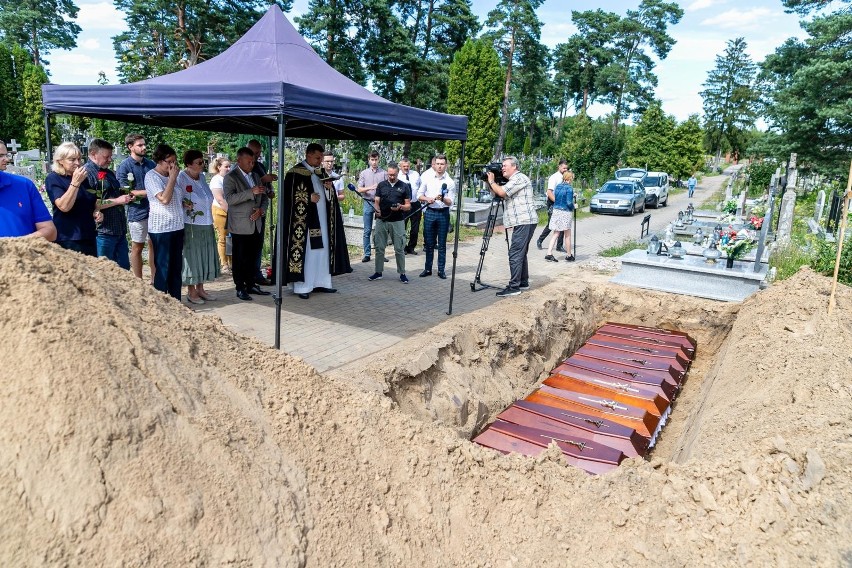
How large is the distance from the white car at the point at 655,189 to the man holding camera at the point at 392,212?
61.3 feet

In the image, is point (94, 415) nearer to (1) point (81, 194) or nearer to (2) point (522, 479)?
(2) point (522, 479)

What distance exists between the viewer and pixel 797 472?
2.87m

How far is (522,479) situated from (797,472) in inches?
54.4

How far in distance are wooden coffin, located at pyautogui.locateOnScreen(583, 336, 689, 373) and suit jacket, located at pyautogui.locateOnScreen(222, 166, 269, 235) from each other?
14.6ft

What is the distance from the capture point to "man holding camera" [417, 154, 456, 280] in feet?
26.3

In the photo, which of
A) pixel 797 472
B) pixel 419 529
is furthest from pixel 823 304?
pixel 419 529

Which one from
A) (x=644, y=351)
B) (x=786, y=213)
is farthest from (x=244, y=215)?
(x=786, y=213)

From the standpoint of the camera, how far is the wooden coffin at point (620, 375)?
597 centimetres

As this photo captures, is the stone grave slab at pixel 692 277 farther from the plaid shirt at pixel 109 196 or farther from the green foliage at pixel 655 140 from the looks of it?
the green foliage at pixel 655 140

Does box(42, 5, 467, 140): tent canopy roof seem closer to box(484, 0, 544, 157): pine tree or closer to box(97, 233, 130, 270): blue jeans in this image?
box(97, 233, 130, 270): blue jeans

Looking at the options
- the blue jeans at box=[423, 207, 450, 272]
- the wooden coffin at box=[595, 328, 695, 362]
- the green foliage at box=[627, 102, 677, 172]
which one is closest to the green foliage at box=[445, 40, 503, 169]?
the green foliage at box=[627, 102, 677, 172]

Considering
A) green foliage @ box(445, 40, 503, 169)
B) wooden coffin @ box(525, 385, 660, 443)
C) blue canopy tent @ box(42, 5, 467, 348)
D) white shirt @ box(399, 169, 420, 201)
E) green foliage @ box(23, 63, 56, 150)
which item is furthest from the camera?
Answer: green foliage @ box(445, 40, 503, 169)

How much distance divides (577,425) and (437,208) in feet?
13.1

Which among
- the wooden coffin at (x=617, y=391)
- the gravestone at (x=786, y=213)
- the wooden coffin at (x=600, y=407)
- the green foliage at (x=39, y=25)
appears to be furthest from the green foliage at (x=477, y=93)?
the green foliage at (x=39, y=25)
